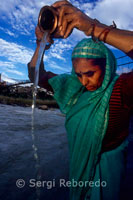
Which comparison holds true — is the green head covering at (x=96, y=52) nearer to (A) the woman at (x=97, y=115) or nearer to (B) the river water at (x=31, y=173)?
(A) the woman at (x=97, y=115)

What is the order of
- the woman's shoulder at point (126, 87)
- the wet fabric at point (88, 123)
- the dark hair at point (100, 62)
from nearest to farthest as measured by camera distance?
1. the woman's shoulder at point (126, 87)
2. the wet fabric at point (88, 123)
3. the dark hair at point (100, 62)

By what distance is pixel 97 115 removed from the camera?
3.72 feet

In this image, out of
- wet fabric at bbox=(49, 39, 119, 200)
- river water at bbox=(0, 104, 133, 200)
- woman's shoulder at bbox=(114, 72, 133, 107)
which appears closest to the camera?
woman's shoulder at bbox=(114, 72, 133, 107)

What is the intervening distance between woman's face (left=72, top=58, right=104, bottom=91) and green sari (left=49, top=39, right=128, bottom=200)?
0.05 metres

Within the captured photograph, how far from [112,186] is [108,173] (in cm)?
10

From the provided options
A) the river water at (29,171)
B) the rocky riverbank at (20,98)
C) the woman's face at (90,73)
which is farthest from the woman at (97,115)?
the rocky riverbank at (20,98)

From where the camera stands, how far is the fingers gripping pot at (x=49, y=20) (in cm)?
115

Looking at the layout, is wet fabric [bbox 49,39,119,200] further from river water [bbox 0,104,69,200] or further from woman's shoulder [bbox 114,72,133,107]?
river water [bbox 0,104,69,200]

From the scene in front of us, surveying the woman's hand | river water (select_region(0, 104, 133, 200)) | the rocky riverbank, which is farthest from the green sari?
the rocky riverbank

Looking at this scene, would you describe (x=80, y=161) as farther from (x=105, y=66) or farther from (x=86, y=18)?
(x=86, y=18)

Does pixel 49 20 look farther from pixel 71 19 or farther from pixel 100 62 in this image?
pixel 100 62

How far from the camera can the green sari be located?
3.70 feet

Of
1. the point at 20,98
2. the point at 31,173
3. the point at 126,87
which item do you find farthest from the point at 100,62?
the point at 20,98

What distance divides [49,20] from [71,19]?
0.22 metres
